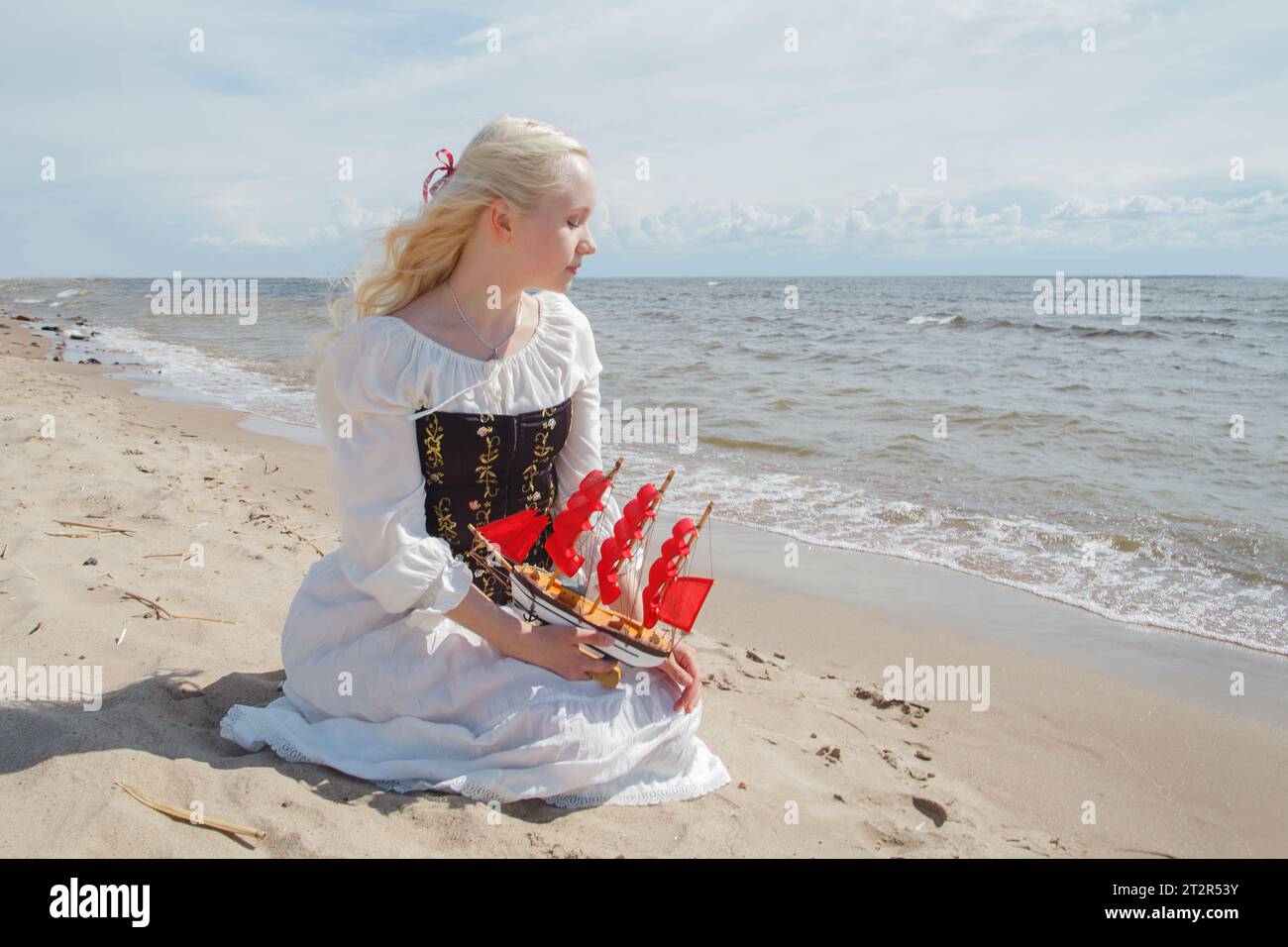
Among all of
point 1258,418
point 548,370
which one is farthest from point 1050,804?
point 1258,418

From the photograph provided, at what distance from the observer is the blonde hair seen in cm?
264

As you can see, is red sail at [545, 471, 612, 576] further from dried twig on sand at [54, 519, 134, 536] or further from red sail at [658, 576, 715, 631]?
dried twig on sand at [54, 519, 134, 536]

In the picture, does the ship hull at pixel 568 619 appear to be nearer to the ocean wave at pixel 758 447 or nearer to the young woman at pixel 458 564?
the young woman at pixel 458 564

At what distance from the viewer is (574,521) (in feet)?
8.75

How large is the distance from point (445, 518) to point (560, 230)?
95 centimetres

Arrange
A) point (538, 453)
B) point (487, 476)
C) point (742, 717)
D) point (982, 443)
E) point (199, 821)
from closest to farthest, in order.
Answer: point (199, 821) → point (487, 476) → point (538, 453) → point (742, 717) → point (982, 443)

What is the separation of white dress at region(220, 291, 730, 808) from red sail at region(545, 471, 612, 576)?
0.92ft

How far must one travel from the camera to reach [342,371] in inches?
104

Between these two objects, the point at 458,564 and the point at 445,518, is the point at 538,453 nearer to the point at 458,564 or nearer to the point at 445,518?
the point at 445,518

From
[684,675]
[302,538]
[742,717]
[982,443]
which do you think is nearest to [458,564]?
[684,675]

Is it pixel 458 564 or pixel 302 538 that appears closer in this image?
pixel 458 564

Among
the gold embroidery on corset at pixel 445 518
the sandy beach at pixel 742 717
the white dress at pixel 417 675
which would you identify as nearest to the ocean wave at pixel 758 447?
the sandy beach at pixel 742 717
